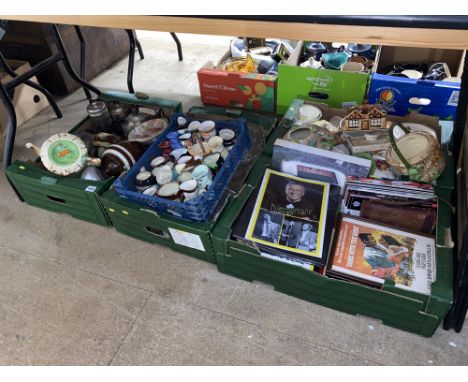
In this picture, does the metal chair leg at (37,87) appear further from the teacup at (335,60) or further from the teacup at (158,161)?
the teacup at (335,60)

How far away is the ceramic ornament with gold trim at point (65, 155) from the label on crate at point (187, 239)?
16.7 inches

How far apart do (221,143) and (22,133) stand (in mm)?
1170

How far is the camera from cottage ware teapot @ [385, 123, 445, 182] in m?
1.07

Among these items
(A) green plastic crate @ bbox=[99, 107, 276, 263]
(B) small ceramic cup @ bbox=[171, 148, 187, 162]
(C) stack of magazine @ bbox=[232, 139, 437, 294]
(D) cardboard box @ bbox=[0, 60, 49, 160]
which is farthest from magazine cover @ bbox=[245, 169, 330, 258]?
(D) cardboard box @ bbox=[0, 60, 49, 160]

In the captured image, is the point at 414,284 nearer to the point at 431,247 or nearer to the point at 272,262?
the point at 431,247

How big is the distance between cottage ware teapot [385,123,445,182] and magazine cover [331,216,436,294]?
0.57 feet

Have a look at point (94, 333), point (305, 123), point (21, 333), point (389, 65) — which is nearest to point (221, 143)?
point (305, 123)

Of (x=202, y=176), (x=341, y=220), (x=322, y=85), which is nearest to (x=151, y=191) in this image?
(x=202, y=176)

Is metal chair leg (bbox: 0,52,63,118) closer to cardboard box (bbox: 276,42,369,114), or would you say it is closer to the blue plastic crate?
the blue plastic crate

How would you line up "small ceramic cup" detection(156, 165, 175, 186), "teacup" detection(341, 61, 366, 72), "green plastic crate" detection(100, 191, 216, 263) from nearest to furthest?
"green plastic crate" detection(100, 191, 216, 263) < "small ceramic cup" detection(156, 165, 175, 186) < "teacup" detection(341, 61, 366, 72)

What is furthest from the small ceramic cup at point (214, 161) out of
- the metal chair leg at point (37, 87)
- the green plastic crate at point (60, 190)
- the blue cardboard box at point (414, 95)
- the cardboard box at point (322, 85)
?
the metal chair leg at point (37, 87)

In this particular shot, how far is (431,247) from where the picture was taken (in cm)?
101

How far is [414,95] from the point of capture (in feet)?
4.84

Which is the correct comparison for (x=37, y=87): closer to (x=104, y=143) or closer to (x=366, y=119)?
(x=104, y=143)
